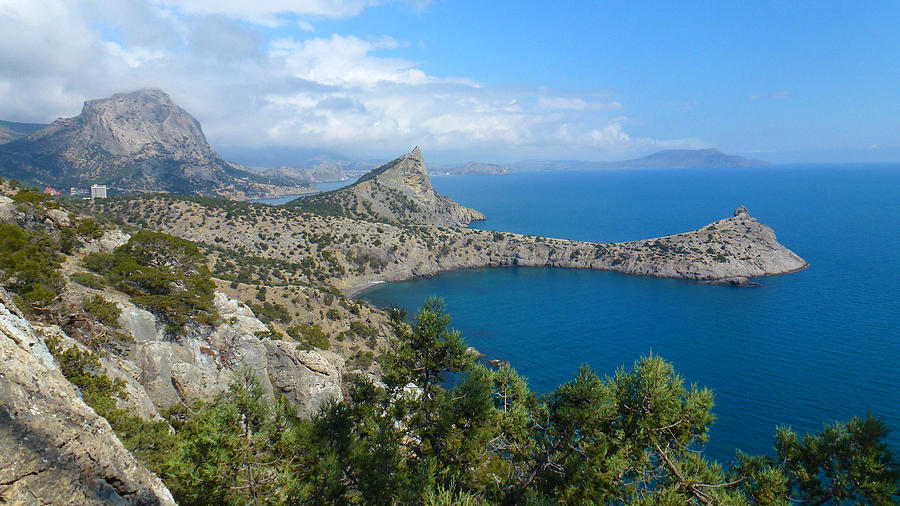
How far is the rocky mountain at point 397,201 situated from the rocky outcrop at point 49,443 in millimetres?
100995

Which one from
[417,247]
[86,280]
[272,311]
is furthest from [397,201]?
[86,280]

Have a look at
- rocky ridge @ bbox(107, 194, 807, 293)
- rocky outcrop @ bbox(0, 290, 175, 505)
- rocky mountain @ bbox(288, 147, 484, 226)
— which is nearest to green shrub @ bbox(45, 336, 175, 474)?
rocky outcrop @ bbox(0, 290, 175, 505)

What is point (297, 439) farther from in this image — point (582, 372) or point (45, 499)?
point (582, 372)

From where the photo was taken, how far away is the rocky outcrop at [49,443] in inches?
291

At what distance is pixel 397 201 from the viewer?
131250mm

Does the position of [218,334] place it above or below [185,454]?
below

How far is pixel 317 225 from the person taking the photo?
88.3 metres

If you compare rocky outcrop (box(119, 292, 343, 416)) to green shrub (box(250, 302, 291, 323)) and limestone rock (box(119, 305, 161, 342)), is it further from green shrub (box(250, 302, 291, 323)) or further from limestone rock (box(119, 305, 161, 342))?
green shrub (box(250, 302, 291, 323))

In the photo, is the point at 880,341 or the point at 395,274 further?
the point at 395,274

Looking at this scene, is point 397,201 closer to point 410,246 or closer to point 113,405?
point 410,246

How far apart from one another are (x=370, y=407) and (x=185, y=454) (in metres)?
5.74

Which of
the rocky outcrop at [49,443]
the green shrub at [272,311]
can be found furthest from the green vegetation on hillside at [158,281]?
the rocky outcrop at [49,443]

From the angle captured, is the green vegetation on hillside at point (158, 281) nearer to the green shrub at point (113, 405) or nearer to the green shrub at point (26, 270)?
the green shrub at point (26, 270)

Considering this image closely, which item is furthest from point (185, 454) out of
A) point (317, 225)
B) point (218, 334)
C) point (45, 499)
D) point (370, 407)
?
point (317, 225)
